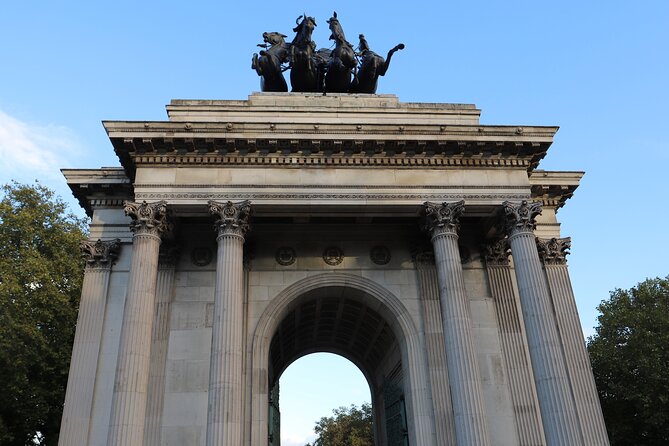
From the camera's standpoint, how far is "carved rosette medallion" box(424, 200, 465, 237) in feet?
67.0

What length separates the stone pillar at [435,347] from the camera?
1980cm

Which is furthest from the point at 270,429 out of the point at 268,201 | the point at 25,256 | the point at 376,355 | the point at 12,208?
the point at 12,208

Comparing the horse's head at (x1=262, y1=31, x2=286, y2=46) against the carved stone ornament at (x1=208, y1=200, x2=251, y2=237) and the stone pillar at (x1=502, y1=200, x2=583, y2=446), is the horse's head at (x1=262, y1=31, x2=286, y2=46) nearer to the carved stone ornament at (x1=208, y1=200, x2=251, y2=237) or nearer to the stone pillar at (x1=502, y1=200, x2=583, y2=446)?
the carved stone ornament at (x1=208, y1=200, x2=251, y2=237)

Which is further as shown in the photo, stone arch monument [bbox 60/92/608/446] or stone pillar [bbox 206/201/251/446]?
stone arch monument [bbox 60/92/608/446]

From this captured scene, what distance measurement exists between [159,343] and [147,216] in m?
4.93

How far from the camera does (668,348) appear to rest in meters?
34.5

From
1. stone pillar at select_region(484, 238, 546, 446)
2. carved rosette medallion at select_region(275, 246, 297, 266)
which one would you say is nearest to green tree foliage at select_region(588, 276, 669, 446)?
stone pillar at select_region(484, 238, 546, 446)

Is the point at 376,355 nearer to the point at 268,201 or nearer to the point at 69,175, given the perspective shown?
the point at 268,201

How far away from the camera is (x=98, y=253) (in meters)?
21.8

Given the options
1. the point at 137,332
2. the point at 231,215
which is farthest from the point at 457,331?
the point at 137,332

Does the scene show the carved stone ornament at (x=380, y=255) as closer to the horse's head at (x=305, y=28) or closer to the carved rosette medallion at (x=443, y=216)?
the carved rosette medallion at (x=443, y=216)

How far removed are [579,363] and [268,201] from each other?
13.5 meters

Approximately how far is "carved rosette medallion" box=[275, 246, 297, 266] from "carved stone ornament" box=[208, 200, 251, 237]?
3.21m

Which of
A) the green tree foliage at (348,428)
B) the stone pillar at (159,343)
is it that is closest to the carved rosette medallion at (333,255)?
the stone pillar at (159,343)
